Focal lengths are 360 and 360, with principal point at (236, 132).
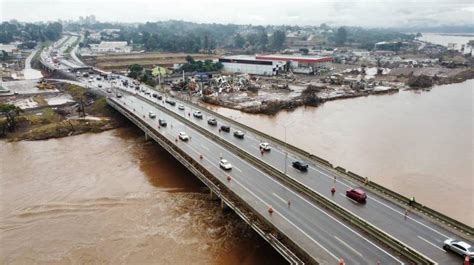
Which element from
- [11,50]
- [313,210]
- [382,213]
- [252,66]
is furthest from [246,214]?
[11,50]

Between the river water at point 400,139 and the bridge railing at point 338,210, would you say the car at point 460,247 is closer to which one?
the bridge railing at point 338,210

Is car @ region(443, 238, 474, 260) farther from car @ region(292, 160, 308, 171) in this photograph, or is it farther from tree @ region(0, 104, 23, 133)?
tree @ region(0, 104, 23, 133)

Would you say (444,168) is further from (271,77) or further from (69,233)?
(271,77)

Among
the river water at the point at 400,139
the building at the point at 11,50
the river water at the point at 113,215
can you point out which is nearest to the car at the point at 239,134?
the river water at the point at 113,215

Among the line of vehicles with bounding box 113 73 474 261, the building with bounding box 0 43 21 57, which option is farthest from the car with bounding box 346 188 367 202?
the building with bounding box 0 43 21 57

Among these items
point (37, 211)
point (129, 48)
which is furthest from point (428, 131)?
point (129, 48)

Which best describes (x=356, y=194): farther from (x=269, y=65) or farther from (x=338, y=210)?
(x=269, y=65)
